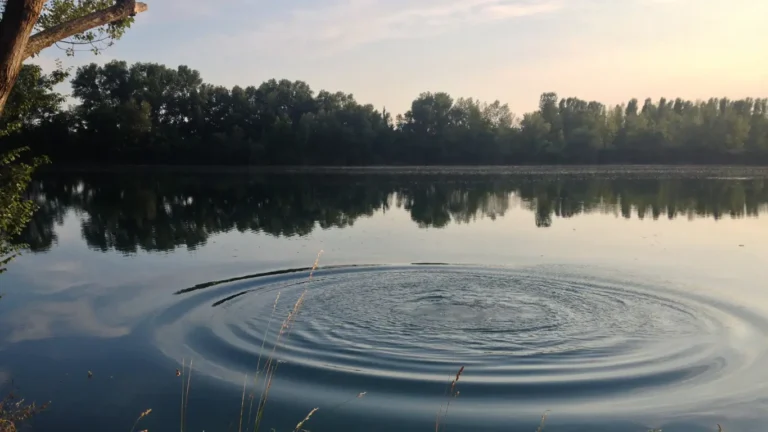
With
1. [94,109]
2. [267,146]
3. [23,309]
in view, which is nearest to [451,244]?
[23,309]

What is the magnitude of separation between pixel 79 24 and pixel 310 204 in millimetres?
26429

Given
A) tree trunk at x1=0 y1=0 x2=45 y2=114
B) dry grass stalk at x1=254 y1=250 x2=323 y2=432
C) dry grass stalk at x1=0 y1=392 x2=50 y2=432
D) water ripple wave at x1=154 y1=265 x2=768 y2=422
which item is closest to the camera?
dry grass stalk at x1=254 y1=250 x2=323 y2=432

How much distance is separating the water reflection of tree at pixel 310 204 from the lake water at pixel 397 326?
56 cm

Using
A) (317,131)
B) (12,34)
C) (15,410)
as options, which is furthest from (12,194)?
(317,131)

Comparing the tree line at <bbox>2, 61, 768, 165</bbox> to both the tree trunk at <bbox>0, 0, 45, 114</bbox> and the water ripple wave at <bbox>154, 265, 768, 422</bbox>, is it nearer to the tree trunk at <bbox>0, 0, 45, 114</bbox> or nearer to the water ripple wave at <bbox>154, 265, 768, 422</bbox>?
the water ripple wave at <bbox>154, 265, 768, 422</bbox>

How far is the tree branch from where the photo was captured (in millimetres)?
5672

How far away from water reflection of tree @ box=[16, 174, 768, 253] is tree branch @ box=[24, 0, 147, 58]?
540 inches

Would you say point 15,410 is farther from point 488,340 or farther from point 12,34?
point 488,340

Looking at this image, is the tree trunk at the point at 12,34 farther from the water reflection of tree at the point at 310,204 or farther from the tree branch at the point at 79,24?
the water reflection of tree at the point at 310,204

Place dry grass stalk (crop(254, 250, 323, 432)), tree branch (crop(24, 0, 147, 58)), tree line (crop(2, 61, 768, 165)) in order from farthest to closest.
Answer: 1. tree line (crop(2, 61, 768, 165))
2. tree branch (crop(24, 0, 147, 58))
3. dry grass stalk (crop(254, 250, 323, 432))

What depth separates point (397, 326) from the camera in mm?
10812

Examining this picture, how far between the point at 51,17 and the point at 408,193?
2992 centimetres

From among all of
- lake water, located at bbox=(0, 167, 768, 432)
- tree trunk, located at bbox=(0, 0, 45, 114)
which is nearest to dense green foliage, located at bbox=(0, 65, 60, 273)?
lake water, located at bbox=(0, 167, 768, 432)

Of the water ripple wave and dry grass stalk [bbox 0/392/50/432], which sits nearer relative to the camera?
dry grass stalk [bbox 0/392/50/432]
